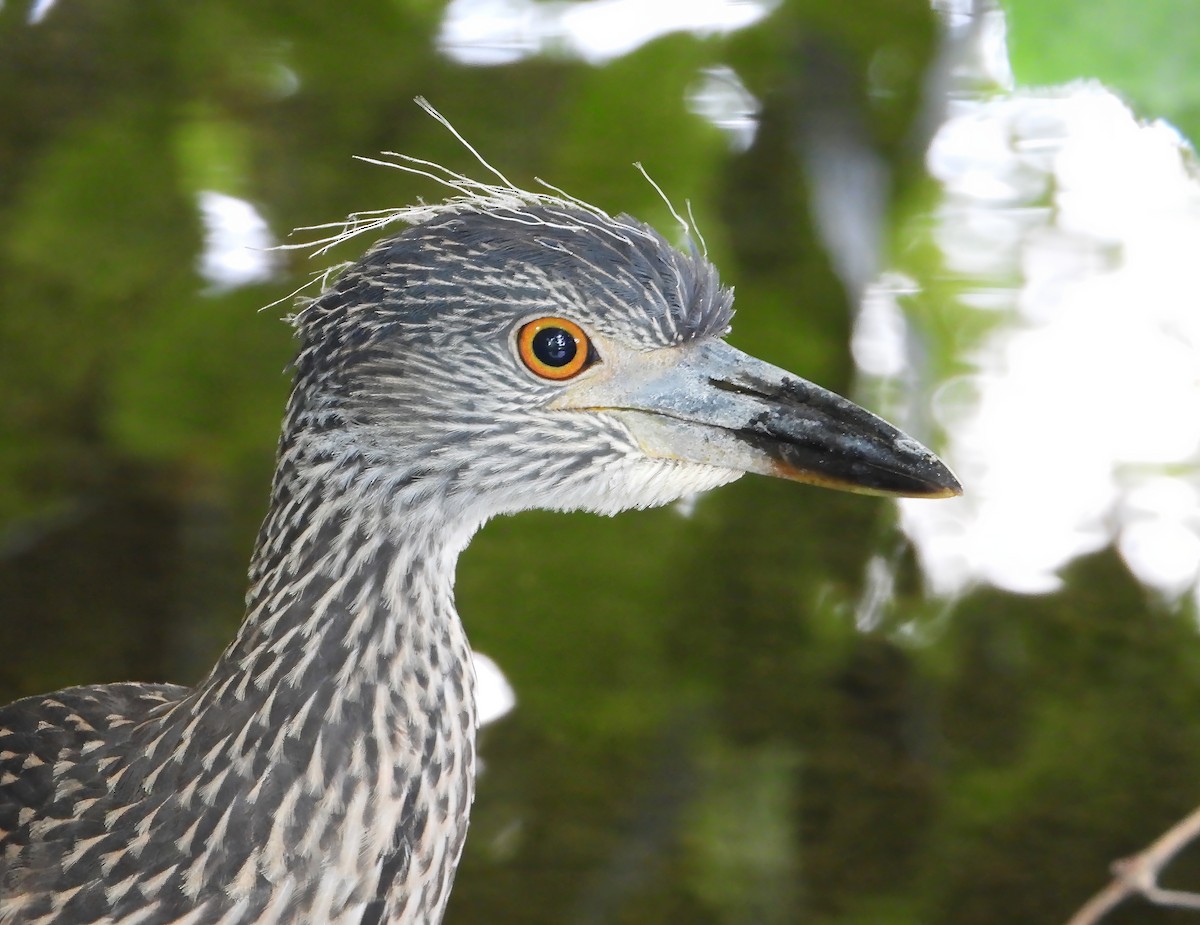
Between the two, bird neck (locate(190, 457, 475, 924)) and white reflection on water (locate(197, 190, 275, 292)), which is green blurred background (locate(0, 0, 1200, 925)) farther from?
bird neck (locate(190, 457, 475, 924))

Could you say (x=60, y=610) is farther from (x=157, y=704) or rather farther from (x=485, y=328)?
(x=485, y=328)

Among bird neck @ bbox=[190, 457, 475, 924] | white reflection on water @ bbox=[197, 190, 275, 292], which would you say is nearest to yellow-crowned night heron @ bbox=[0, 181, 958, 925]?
bird neck @ bbox=[190, 457, 475, 924]

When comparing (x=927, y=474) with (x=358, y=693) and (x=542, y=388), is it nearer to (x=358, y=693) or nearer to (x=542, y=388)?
(x=542, y=388)

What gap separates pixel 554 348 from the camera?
102 centimetres

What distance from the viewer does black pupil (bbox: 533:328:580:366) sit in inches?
40.1

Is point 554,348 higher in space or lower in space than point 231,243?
Answer: lower

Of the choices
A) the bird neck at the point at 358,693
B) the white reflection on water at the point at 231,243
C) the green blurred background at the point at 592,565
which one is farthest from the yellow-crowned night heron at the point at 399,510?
the white reflection on water at the point at 231,243

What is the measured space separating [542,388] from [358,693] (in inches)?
12.2

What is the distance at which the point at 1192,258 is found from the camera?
1626 mm

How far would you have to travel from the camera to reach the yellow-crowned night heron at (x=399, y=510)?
97 cm

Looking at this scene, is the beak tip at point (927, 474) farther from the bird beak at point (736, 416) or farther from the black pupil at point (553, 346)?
the black pupil at point (553, 346)

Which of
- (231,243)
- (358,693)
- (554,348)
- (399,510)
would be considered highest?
(231,243)

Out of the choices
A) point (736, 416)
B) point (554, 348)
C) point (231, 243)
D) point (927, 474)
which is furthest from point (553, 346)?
point (231, 243)

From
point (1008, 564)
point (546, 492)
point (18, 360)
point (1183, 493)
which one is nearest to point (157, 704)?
point (546, 492)
